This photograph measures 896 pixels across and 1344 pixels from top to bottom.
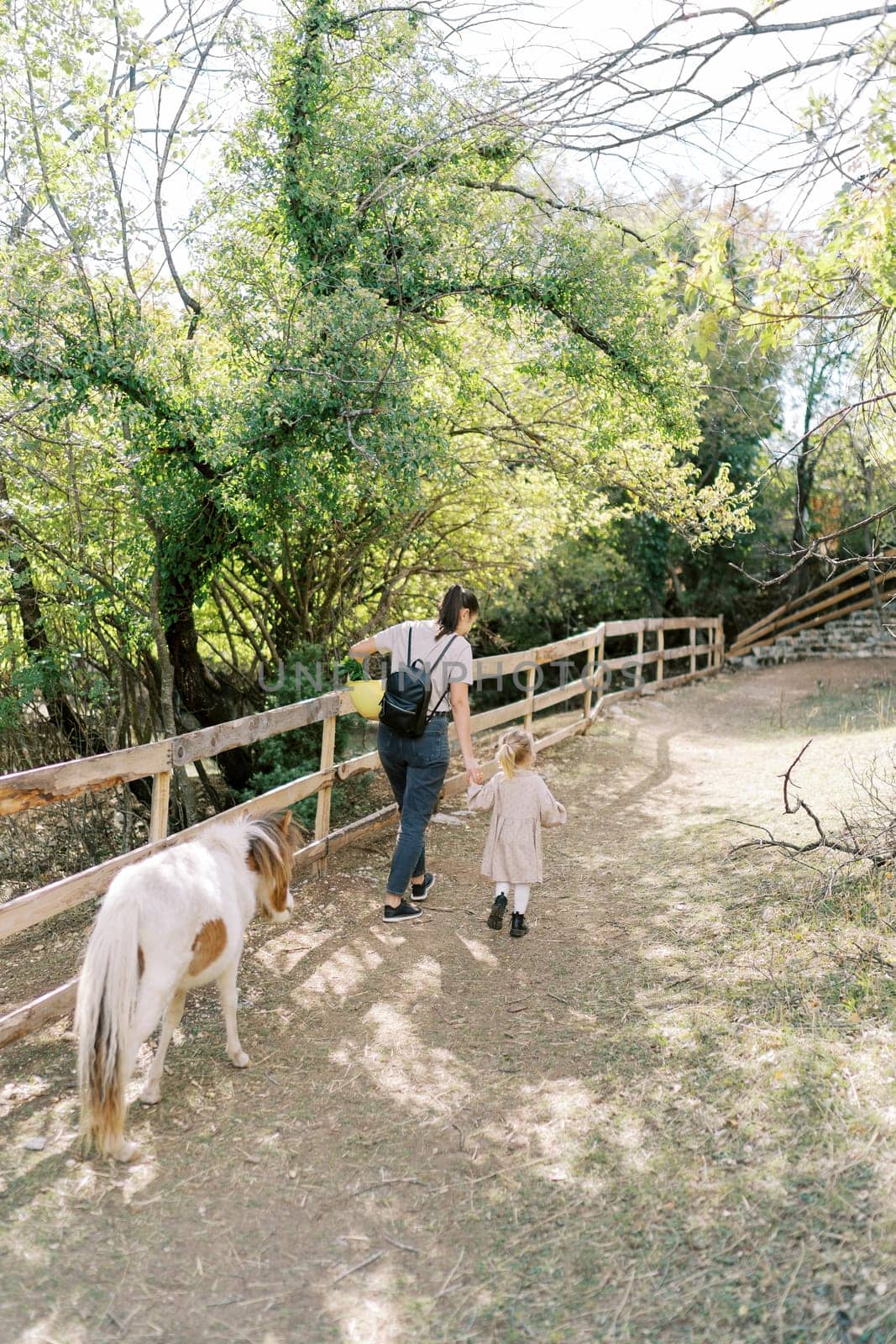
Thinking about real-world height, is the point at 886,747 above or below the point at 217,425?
below

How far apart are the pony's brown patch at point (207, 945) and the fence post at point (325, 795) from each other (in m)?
2.40

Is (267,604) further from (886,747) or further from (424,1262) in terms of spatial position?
(424,1262)

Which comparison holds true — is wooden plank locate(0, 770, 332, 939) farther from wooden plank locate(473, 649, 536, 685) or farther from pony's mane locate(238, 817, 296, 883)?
wooden plank locate(473, 649, 536, 685)

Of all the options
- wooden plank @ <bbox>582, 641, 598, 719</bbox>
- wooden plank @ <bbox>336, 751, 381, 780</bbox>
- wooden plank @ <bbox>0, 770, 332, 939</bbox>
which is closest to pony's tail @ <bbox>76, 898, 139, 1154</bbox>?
wooden plank @ <bbox>0, 770, 332, 939</bbox>

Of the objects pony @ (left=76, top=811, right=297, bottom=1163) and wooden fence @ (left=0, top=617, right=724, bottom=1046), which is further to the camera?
Result: wooden fence @ (left=0, top=617, right=724, bottom=1046)

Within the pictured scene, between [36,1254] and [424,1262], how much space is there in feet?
3.48

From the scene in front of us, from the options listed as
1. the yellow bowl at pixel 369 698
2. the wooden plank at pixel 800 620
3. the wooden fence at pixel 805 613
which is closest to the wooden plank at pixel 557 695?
the yellow bowl at pixel 369 698

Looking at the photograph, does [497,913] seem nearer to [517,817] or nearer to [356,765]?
[517,817]

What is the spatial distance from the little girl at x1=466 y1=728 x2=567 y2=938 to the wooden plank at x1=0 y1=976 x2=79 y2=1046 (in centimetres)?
210

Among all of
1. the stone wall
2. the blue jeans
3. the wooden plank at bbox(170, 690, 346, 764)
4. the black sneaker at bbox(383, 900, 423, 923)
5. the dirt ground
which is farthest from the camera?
the stone wall

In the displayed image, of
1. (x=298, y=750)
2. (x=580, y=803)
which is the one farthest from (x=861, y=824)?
(x=298, y=750)

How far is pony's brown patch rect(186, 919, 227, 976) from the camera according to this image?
342 centimetres

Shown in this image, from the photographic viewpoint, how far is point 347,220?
691cm

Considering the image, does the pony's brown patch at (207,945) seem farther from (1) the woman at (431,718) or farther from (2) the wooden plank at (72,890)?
(1) the woman at (431,718)
